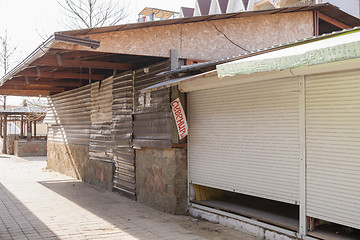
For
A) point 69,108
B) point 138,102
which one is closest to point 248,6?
point 69,108

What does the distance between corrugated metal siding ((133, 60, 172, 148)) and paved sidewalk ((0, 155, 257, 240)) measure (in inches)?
63.1

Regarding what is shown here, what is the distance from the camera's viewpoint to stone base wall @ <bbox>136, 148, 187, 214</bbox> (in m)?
8.04

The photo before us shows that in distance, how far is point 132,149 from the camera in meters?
9.63

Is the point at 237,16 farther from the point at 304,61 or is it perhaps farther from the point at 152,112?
the point at 304,61

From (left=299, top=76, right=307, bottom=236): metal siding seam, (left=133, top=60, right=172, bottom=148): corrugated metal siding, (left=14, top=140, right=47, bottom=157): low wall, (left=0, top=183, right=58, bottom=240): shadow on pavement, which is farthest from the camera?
(left=14, top=140, right=47, bottom=157): low wall

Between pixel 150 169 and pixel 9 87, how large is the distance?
7.70 metres

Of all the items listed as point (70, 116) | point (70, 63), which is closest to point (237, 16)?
point (70, 63)

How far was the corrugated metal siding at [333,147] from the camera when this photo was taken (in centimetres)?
488

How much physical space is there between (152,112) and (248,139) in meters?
2.89

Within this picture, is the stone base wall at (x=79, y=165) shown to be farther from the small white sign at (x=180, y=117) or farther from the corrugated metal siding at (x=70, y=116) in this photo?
the small white sign at (x=180, y=117)

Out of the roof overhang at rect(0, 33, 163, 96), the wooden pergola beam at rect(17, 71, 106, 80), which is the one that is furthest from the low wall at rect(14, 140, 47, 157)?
the wooden pergola beam at rect(17, 71, 106, 80)

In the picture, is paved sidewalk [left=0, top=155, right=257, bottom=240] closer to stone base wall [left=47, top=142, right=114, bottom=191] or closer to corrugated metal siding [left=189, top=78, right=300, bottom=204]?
stone base wall [left=47, top=142, right=114, bottom=191]

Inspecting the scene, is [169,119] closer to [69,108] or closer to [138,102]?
[138,102]

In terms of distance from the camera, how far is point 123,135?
33.0 ft
